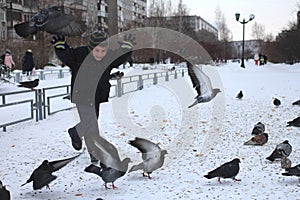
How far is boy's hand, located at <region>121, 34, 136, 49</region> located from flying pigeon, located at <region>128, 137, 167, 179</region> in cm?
116

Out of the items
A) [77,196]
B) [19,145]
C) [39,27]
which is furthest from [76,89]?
[19,145]

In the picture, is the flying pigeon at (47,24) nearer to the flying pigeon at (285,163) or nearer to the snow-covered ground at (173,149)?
the snow-covered ground at (173,149)

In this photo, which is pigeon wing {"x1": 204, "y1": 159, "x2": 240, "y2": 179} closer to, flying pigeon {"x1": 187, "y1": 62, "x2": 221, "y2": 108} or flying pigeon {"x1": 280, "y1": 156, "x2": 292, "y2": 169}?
flying pigeon {"x1": 280, "y1": 156, "x2": 292, "y2": 169}

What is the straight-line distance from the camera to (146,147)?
17.2 feet

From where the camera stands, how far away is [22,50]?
98.8 ft

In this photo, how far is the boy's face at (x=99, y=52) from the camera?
5.34 meters

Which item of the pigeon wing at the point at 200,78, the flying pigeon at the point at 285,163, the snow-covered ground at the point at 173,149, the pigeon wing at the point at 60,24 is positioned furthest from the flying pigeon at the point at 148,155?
the pigeon wing at the point at 200,78

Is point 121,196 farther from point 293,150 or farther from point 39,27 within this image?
point 293,150

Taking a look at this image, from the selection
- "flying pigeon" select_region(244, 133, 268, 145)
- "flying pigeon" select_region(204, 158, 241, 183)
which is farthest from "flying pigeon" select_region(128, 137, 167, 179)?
"flying pigeon" select_region(244, 133, 268, 145)

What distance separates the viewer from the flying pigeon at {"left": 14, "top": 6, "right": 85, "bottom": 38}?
18.6 ft

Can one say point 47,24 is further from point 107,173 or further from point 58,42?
point 107,173

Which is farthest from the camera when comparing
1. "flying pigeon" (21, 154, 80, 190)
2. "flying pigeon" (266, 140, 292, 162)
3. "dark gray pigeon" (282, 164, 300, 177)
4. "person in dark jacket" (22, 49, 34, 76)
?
"person in dark jacket" (22, 49, 34, 76)

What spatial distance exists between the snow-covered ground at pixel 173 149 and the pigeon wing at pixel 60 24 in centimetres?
181

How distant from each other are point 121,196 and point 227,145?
2926mm
